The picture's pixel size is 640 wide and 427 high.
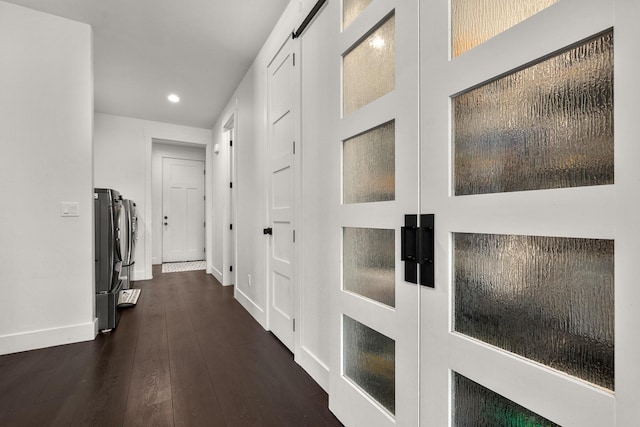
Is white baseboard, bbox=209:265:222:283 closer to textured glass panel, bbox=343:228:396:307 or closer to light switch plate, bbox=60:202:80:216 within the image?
light switch plate, bbox=60:202:80:216

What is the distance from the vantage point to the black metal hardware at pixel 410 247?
1.07 metres

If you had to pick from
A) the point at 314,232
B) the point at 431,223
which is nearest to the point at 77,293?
the point at 314,232

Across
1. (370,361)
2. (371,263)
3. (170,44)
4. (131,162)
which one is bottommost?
(370,361)

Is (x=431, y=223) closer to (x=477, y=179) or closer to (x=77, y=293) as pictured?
(x=477, y=179)

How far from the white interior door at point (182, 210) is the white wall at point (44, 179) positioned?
3734 millimetres

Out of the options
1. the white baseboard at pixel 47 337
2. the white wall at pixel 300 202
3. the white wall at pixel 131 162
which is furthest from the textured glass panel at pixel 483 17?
the white wall at pixel 131 162

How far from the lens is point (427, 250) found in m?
1.03

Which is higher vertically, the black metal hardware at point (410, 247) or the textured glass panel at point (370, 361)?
the black metal hardware at point (410, 247)

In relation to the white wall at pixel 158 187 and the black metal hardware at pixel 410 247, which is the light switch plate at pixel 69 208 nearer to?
the black metal hardware at pixel 410 247

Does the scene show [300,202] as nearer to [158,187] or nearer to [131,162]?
[131,162]

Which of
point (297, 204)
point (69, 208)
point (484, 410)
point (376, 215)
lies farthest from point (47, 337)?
point (484, 410)

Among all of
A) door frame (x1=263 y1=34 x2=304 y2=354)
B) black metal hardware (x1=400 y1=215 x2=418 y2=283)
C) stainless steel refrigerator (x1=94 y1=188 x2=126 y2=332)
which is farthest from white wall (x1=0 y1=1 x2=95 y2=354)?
black metal hardware (x1=400 y1=215 x2=418 y2=283)

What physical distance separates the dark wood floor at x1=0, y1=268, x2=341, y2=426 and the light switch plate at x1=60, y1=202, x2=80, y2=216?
3.45ft

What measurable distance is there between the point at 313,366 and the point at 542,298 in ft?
4.95
